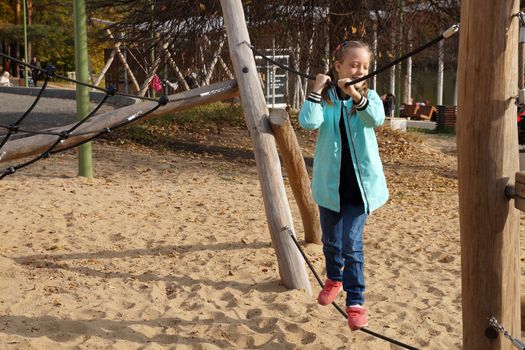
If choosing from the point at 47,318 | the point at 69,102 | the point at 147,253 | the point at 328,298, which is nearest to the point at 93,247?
the point at 147,253

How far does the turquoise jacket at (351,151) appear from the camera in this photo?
3.95m

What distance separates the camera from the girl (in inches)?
155

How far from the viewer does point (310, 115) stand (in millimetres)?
3949

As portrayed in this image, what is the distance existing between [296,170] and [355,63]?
2.34 meters

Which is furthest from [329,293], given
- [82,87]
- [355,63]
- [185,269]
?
[82,87]

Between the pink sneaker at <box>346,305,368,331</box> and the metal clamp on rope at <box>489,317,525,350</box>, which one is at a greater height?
the metal clamp on rope at <box>489,317,525,350</box>

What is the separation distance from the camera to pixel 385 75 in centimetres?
1456

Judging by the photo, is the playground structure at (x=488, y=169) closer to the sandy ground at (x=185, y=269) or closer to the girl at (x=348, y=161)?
the girl at (x=348, y=161)

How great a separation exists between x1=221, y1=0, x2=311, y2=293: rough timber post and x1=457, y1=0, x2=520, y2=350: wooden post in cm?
236

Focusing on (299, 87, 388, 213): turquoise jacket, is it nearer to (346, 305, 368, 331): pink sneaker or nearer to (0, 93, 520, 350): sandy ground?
(346, 305, 368, 331): pink sneaker

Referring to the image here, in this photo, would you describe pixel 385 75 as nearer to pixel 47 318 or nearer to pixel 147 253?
pixel 147 253

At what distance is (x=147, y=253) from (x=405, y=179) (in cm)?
530

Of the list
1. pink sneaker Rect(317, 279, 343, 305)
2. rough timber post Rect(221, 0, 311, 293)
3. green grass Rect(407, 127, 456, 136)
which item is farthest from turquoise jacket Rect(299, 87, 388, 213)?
green grass Rect(407, 127, 456, 136)

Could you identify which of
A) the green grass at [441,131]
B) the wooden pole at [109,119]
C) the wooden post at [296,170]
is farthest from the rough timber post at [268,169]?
the green grass at [441,131]
